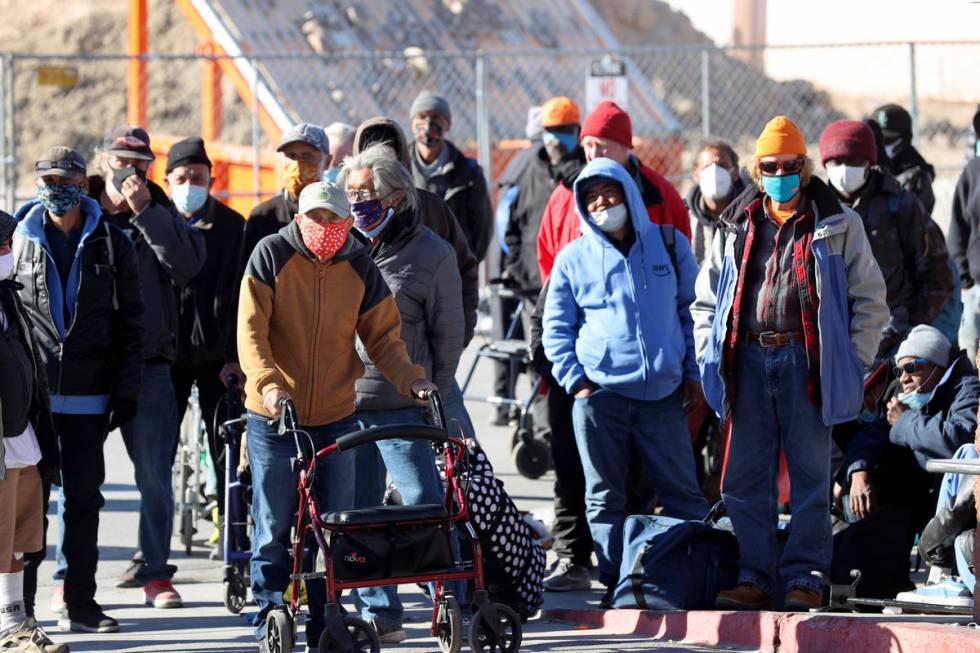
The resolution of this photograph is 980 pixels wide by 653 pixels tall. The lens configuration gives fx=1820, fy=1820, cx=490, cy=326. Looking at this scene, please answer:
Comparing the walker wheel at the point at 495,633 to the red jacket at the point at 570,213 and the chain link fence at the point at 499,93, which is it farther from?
the chain link fence at the point at 499,93

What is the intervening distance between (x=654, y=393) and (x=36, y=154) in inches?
954

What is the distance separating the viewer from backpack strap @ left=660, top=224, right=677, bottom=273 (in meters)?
8.44

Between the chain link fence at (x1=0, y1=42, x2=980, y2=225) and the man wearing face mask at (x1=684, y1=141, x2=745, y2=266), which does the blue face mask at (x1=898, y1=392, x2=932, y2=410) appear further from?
the chain link fence at (x1=0, y1=42, x2=980, y2=225)

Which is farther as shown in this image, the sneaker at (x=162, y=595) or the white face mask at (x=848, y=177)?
the white face mask at (x=848, y=177)

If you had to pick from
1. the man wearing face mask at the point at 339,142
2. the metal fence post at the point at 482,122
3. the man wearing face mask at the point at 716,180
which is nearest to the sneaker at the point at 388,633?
the man wearing face mask at the point at 339,142

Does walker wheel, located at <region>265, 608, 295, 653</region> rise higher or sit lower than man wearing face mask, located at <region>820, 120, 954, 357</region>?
lower

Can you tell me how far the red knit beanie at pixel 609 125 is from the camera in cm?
943

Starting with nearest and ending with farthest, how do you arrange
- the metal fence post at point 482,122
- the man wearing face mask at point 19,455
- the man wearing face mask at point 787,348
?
1. the man wearing face mask at point 19,455
2. the man wearing face mask at point 787,348
3. the metal fence post at point 482,122

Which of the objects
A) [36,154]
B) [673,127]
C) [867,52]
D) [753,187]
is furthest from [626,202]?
[867,52]

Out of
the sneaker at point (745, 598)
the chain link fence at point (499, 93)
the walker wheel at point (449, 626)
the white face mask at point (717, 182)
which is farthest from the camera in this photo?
the chain link fence at point (499, 93)

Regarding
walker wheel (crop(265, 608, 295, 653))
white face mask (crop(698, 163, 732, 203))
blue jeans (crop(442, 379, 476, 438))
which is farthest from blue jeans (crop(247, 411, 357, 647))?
white face mask (crop(698, 163, 732, 203))

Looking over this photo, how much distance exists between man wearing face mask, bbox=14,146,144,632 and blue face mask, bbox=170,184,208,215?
94 centimetres

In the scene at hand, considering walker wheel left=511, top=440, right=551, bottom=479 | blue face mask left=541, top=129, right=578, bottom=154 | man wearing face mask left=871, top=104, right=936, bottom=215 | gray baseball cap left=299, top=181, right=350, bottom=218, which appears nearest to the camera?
gray baseball cap left=299, top=181, right=350, bottom=218

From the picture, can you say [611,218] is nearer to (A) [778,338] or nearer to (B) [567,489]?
(A) [778,338]
